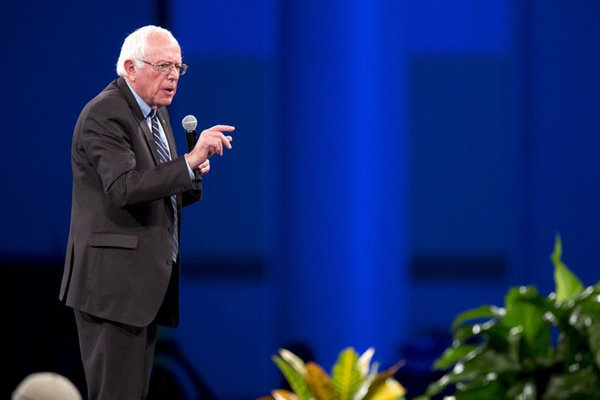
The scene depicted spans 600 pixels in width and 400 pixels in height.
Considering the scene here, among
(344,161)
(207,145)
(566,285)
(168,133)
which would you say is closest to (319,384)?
(566,285)

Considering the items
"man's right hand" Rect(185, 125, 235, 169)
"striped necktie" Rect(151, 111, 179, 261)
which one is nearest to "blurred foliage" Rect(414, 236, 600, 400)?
"man's right hand" Rect(185, 125, 235, 169)

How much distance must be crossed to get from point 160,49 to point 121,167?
318 millimetres

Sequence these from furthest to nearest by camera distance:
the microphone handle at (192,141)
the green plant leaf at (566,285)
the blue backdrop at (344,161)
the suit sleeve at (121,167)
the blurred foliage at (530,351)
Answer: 1. the blue backdrop at (344,161)
2. the microphone handle at (192,141)
3. the suit sleeve at (121,167)
4. the green plant leaf at (566,285)
5. the blurred foliage at (530,351)

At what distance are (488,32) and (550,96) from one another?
34cm

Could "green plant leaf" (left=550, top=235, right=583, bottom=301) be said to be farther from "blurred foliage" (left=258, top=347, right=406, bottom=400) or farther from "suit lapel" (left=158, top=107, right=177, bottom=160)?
"suit lapel" (left=158, top=107, right=177, bottom=160)

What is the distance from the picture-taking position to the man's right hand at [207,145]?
7.53ft

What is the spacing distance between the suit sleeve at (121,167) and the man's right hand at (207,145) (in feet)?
0.09

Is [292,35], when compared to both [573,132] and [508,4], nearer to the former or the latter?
[508,4]

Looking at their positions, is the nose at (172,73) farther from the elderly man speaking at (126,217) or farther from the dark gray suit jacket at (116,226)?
the dark gray suit jacket at (116,226)

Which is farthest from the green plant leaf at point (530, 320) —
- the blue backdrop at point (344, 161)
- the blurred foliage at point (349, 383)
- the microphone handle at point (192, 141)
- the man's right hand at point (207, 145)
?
the blue backdrop at point (344, 161)

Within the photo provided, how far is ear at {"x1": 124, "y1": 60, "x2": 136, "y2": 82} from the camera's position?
8.00ft

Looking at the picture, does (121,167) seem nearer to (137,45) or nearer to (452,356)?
(137,45)

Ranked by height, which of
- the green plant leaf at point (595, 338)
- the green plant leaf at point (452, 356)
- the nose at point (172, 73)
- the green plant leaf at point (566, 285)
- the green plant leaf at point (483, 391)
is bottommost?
the green plant leaf at point (483, 391)

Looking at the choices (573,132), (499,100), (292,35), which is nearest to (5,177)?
(292,35)
